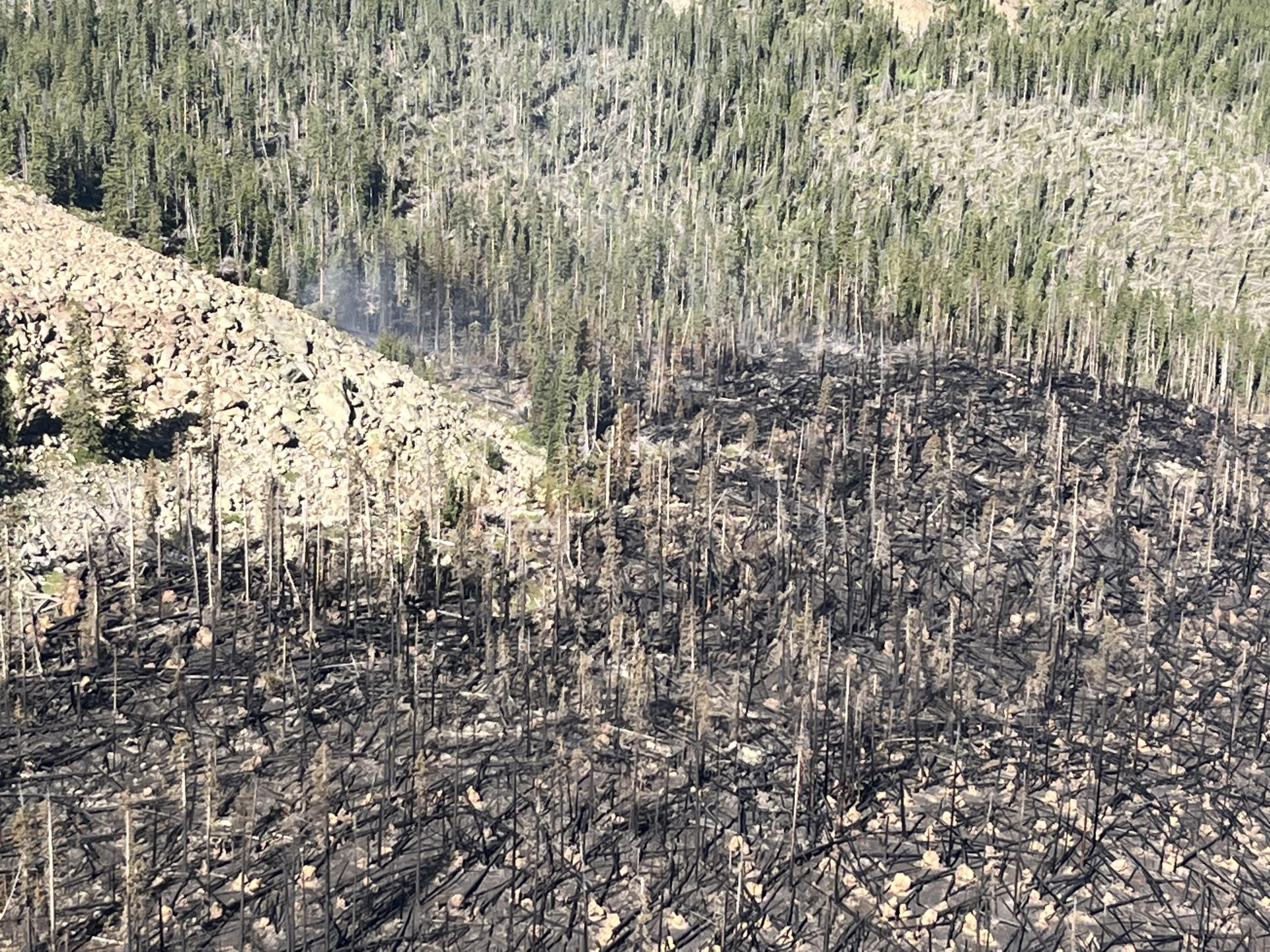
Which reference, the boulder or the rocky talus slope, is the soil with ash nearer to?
the rocky talus slope

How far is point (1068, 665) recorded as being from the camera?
79688mm

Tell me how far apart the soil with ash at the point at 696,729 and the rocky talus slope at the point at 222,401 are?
658 cm

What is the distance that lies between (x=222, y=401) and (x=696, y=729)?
4359 cm

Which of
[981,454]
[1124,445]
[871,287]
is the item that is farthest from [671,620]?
[871,287]

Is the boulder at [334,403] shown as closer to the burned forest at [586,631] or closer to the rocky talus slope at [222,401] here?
the rocky talus slope at [222,401]

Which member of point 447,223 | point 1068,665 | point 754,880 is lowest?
Result: point 754,880

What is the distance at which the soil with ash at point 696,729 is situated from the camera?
190 ft

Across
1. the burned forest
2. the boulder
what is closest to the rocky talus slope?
the boulder

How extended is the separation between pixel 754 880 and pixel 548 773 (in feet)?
40.1

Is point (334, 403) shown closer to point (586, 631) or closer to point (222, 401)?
point (222, 401)

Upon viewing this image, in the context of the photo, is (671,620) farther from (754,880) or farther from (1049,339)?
(1049,339)

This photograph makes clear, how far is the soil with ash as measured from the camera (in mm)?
57812

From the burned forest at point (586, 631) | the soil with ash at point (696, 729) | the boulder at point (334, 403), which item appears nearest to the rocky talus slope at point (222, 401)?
the boulder at point (334, 403)

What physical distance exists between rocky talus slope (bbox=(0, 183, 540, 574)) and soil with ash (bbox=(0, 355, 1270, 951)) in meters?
6.58
